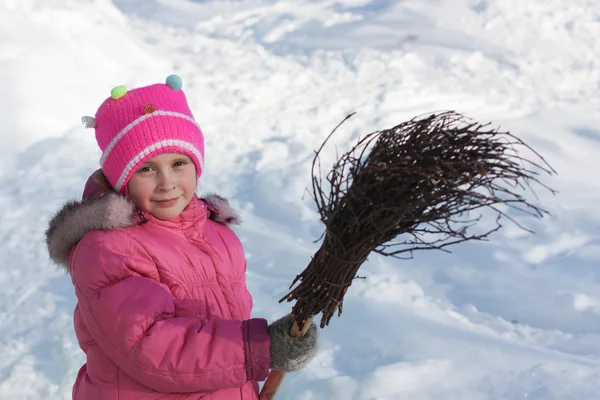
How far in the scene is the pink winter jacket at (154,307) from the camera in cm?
176

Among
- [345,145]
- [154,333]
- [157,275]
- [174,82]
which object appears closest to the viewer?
[154,333]

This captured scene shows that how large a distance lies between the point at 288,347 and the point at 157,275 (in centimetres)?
43

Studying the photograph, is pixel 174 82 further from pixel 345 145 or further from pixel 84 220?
pixel 345 145

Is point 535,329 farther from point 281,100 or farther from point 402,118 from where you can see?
point 281,100

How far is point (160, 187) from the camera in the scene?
6.57 feet

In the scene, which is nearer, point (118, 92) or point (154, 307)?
point (154, 307)

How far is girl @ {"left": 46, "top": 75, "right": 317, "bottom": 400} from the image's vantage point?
1770mm

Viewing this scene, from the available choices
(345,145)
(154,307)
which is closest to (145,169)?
(154,307)

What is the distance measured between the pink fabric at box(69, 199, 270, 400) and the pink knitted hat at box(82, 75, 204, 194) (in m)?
0.20

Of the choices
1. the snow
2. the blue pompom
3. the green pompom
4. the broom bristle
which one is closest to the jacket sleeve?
the broom bristle

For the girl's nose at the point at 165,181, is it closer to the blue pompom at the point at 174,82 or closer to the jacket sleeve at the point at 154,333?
the jacket sleeve at the point at 154,333

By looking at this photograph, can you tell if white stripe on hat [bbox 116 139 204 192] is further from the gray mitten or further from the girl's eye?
the gray mitten

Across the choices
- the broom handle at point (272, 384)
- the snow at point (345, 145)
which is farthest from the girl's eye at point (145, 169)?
the snow at point (345, 145)

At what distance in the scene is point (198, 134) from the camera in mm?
2145
